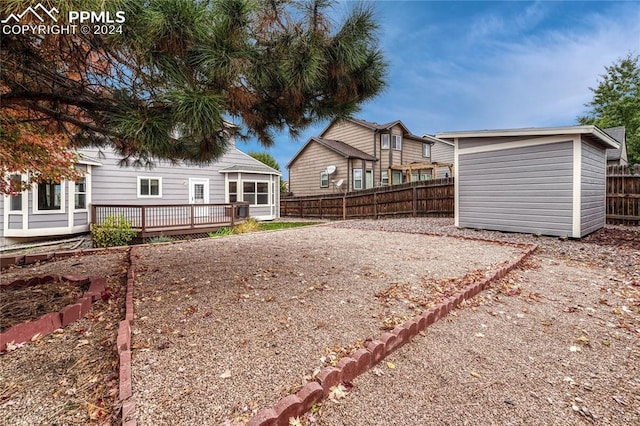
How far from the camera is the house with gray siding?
9.06 metres

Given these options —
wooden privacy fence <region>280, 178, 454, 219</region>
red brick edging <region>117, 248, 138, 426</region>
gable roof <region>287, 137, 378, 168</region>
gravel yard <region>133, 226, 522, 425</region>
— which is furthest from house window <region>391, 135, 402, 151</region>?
red brick edging <region>117, 248, 138, 426</region>

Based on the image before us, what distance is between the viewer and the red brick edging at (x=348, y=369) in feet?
5.37

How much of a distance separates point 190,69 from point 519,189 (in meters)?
8.54

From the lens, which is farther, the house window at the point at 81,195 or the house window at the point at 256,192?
the house window at the point at 256,192

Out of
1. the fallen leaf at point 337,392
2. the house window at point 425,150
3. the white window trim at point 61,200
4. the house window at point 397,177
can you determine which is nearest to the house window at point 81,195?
the white window trim at point 61,200

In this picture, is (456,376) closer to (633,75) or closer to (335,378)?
(335,378)

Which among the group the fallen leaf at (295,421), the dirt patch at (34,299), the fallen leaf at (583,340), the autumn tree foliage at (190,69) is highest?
the autumn tree foliage at (190,69)

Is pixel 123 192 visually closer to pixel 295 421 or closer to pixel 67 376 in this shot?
pixel 67 376

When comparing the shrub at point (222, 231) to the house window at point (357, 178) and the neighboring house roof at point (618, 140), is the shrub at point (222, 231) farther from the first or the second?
the neighboring house roof at point (618, 140)

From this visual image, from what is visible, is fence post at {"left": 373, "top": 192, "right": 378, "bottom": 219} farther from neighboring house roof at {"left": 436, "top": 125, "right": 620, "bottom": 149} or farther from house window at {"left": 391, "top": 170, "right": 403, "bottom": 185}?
house window at {"left": 391, "top": 170, "right": 403, "bottom": 185}

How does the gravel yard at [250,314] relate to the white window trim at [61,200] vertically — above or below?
below

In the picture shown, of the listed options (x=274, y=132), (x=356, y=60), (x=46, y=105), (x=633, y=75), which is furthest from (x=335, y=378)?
(x=633, y=75)

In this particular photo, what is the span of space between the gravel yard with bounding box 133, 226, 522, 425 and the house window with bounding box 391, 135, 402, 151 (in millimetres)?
14055

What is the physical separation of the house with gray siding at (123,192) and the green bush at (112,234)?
65.4 inches
